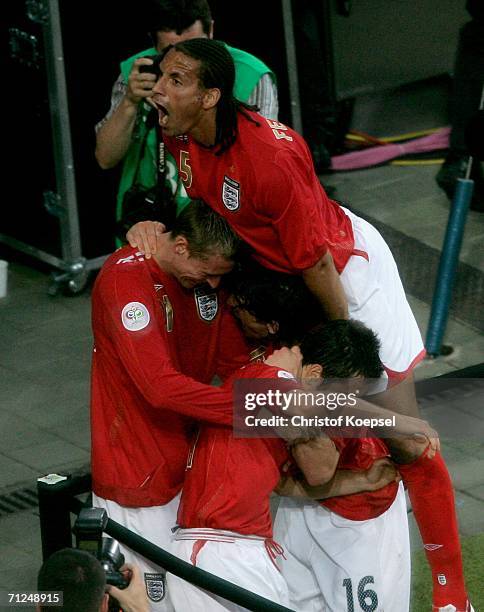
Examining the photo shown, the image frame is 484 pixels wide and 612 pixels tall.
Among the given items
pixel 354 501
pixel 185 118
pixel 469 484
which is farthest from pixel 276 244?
pixel 469 484

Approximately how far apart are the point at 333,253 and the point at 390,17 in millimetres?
6120

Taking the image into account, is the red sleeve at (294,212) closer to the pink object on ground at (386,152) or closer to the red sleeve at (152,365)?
the red sleeve at (152,365)

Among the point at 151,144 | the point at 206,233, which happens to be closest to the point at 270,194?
the point at 206,233

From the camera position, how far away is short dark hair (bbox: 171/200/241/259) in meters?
4.55

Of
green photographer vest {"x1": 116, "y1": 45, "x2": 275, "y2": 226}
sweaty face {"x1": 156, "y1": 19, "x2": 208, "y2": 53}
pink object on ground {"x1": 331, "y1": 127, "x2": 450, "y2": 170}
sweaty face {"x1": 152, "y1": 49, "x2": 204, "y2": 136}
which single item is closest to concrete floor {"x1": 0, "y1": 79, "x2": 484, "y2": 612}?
pink object on ground {"x1": 331, "y1": 127, "x2": 450, "y2": 170}

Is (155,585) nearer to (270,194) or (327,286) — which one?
(327,286)

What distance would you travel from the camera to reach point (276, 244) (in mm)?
4766

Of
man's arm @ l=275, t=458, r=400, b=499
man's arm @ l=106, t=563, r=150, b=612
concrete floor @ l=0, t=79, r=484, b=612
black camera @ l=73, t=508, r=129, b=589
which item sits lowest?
concrete floor @ l=0, t=79, r=484, b=612

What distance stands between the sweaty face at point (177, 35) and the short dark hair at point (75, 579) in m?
3.17

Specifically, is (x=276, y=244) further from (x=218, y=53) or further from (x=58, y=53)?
(x=58, y=53)

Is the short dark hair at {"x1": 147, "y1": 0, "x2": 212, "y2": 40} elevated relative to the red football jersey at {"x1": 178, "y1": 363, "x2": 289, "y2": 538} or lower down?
elevated

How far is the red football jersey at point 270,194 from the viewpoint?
4.60 m

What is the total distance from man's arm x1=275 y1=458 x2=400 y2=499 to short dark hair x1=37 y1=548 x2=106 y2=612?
1213mm

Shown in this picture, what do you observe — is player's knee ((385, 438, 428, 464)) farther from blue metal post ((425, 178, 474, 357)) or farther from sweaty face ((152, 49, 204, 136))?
blue metal post ((425, 178, 474, 357))
